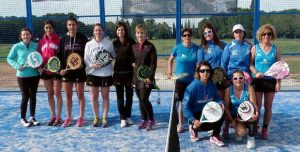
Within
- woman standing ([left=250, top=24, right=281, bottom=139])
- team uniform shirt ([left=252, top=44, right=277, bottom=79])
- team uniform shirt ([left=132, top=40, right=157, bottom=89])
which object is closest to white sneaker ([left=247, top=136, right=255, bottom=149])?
woman standing ([left=250, top=24, right=281, bottom=139])

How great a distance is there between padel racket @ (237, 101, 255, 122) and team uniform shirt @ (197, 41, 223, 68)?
865 millimetres

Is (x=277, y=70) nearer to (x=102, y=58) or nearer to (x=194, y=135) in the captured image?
(x=194, y=135)

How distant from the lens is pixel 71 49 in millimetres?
6449

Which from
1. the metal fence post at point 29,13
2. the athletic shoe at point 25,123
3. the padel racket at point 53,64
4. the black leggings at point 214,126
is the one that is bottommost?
the athletic shoe at point 25,123

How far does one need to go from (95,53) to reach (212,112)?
235 cm

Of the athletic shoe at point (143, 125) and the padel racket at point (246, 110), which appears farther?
the athletic shoe at point (143, 125)

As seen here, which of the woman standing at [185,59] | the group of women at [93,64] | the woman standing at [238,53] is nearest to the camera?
the woman standing at [238,53]

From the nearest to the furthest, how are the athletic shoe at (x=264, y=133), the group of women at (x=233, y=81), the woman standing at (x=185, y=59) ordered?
the group of women at (x=233, y=81) → the athletic shoe at (x=264, y=133) → the woman standing at (x=185, y=59)

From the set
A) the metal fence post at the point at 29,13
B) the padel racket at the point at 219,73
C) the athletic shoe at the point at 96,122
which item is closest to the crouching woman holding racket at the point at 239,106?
the padel racket at the point at 219,73

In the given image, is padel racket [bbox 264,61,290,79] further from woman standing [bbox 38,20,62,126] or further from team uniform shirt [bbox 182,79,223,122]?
woman standing [bbox 38,20,62,126]

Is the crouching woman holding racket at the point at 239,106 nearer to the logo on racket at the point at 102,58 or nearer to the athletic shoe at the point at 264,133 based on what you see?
the athletic shoe at the point at 264,133

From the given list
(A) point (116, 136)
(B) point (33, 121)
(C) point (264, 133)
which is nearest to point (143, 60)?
(A) point (116, 136)

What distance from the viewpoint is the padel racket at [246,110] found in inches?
216

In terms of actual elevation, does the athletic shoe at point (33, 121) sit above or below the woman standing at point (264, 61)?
below
